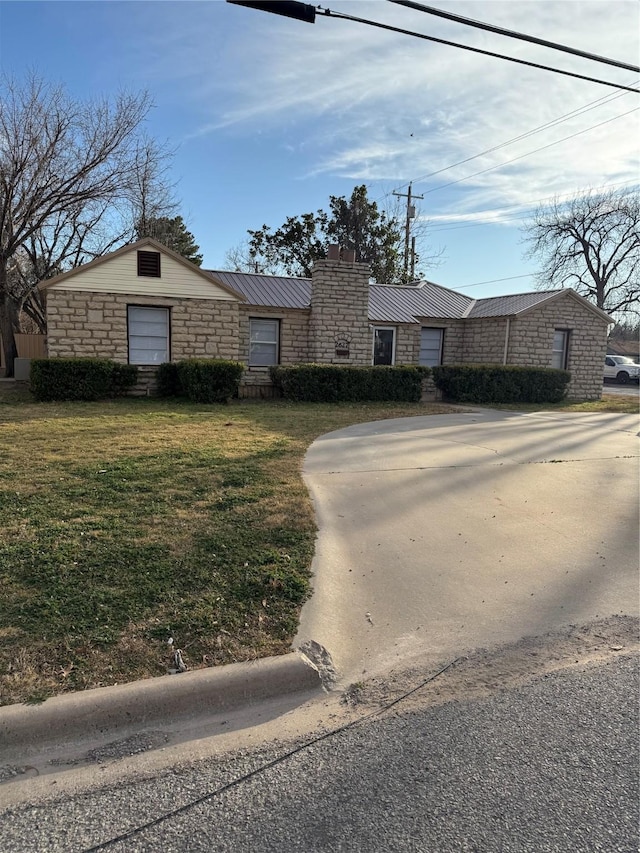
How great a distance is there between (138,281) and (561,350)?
1472 cm

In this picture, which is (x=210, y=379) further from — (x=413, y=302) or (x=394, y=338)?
(x=413, y=302)

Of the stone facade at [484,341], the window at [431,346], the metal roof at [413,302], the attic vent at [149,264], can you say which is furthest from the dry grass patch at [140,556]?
the window at [431,346]

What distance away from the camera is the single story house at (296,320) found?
48.2ft

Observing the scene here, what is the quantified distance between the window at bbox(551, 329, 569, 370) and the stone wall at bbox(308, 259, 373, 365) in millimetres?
7248

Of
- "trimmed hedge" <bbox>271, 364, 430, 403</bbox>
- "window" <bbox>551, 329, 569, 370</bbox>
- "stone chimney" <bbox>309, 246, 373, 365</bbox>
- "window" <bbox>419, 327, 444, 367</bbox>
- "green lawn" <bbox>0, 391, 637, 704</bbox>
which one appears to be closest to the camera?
"green lawn" <bbox>0, 391, 637, 704</bbox>

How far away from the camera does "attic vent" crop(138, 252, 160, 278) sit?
14914 millimetres

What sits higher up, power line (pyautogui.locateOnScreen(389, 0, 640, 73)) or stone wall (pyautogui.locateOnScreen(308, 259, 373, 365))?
power line (pyautogui.locateOnScreen(389, 0, 640, 73))

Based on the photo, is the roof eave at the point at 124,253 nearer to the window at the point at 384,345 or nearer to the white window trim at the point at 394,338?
the white window trim at the point at 394,338

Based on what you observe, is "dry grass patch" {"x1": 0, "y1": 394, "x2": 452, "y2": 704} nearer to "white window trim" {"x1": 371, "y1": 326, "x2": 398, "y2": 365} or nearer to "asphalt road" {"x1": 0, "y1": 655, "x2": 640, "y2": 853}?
"asphalt road" {"x1": 0, "y1": 655, "x2": 640, "y2": 853}

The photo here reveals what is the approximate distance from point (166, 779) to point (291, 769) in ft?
1.66

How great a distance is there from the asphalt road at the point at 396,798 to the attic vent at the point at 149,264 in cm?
1439

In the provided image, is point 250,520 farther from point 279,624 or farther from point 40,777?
point 40,777

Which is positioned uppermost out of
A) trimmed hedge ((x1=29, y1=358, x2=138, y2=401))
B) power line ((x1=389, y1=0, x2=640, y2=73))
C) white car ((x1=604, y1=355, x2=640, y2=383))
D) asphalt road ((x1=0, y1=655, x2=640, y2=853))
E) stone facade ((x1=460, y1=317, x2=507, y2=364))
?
power line ((x1=389, y1=0, x2=640, y2=73))

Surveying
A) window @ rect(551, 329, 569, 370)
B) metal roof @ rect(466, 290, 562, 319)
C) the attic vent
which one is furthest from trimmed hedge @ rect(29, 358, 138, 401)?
window @ rect(551, 329, 569, 370)
